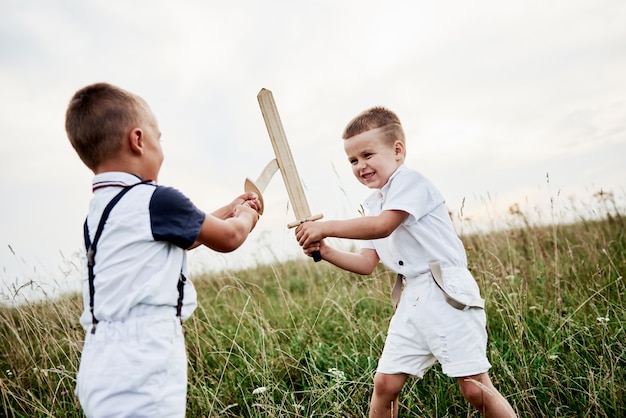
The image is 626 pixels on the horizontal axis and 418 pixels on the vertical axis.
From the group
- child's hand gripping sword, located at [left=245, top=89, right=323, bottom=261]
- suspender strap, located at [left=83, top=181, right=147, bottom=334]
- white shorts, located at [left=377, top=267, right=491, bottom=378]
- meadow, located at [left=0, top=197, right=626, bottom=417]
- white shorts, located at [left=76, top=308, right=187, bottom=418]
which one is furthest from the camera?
meadow, located at [left=0, top=197, right=626, bottom=417]

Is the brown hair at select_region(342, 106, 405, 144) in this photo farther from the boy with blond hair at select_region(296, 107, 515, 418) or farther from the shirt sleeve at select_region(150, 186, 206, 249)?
the shirt sleeve at select_region(150, 186, 206, 249)

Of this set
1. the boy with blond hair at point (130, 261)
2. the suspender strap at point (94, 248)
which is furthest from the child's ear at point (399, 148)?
the suspender strap at point (94, 248)

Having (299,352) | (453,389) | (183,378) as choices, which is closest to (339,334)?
(299,352)

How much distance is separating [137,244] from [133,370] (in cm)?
45

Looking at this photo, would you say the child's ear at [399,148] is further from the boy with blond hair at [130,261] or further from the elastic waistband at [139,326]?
the elastic waistband at [139,326]

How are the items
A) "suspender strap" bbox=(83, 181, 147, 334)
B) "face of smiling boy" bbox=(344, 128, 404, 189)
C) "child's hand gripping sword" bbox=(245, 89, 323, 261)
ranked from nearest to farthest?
1. "suspender strap" bbox=(83, 181, 147, 334)
2. "child's hand gripping sword" bbox=(245, 89, 323, 261)
3. "face of smiling boy" bbox=(344, 128, 404, 189)

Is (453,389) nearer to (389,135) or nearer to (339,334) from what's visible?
(339,334)

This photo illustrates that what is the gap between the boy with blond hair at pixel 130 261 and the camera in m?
1.82

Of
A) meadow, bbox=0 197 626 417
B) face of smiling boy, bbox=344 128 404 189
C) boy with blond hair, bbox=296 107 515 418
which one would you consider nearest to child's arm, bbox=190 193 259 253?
boy with blond hair, bbox=296 107 515 418

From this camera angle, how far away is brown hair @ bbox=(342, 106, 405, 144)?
2824 mm

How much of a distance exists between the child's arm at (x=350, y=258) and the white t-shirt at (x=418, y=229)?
0.24 m

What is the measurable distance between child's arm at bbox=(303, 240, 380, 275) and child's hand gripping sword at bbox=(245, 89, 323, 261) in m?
0.23

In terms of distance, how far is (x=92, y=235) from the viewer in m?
1.96

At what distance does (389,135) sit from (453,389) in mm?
1685
